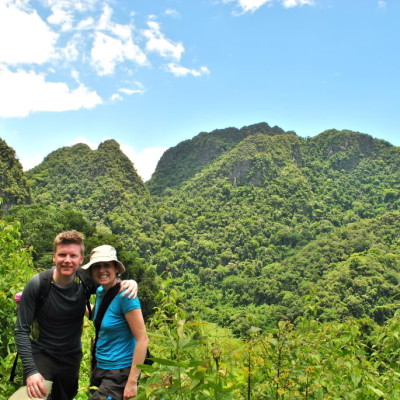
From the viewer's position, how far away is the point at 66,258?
172 cm

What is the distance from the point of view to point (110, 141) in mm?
63406

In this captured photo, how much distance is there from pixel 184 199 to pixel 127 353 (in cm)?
6987

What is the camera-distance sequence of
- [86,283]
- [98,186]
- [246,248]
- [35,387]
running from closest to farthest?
1. [35,387]
2. [86,283]
3. [246,248]
4. [98,186]

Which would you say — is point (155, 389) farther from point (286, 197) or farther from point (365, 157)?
point (365, 157)

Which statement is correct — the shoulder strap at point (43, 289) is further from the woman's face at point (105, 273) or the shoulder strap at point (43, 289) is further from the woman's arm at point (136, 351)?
the woman's arm at point (136, 351)

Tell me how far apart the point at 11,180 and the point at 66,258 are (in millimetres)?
33515

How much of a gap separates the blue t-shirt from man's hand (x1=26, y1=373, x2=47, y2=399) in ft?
0.82

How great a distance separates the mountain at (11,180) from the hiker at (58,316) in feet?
105

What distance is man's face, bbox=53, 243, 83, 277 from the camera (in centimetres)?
171

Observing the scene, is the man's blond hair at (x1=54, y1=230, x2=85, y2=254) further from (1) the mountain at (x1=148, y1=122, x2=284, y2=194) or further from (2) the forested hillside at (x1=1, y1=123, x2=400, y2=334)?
(1) the mountain at (x1=148, y1=122, x2=284, y2=194)

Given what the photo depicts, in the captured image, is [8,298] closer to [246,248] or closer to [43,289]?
[43,289]

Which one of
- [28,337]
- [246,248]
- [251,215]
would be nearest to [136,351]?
[28,337]

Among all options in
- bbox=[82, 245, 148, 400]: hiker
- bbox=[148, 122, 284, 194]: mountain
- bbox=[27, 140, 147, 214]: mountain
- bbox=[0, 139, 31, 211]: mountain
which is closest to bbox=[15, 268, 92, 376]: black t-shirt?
bbox=[82, 245, 148, 400]: hiker

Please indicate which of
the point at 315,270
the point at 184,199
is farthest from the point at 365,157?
the point at 315,270
